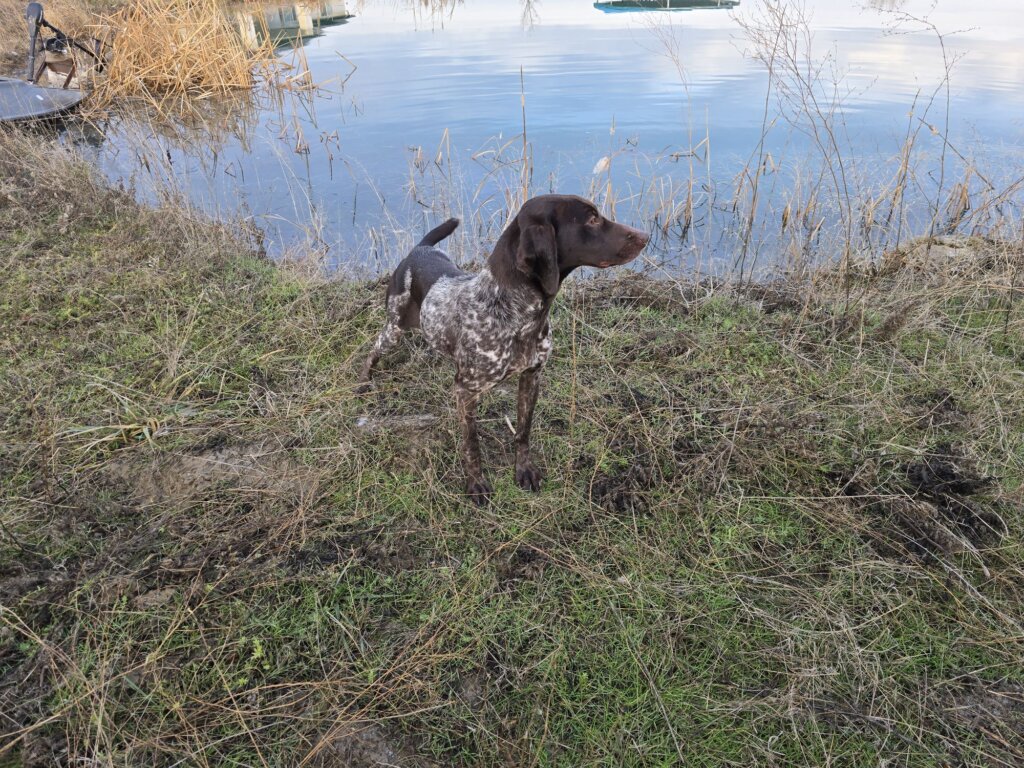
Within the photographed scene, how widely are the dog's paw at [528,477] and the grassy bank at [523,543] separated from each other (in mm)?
91

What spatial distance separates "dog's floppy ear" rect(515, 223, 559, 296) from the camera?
2.39 m

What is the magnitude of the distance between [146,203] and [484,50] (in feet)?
33.5

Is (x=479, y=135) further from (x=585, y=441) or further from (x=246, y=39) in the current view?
(x=585, y=441)

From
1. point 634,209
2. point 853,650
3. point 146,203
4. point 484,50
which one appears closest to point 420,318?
point 853,650

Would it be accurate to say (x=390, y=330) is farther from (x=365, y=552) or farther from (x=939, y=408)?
(x=939, y=408)

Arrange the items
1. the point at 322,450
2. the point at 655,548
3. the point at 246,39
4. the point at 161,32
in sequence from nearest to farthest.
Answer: the point at 655,548, the point at 322,450, the point at 161,32, the point at 246,39

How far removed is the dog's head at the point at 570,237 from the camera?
244cm

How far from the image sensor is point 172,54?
31.7ft

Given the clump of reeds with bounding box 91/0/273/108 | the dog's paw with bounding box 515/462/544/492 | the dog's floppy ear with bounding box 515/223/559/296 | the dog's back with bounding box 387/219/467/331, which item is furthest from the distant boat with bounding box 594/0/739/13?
the dog's paw with bounding box 515/462/544/492

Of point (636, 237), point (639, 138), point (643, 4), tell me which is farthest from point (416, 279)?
point (643, 4)

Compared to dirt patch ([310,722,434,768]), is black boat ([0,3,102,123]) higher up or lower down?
higher up

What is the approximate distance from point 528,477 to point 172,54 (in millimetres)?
10397

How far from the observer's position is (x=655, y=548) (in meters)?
2.60

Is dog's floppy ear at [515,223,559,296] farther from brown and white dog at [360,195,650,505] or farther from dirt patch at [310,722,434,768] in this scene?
dirt patch at [310,722,434,768]
